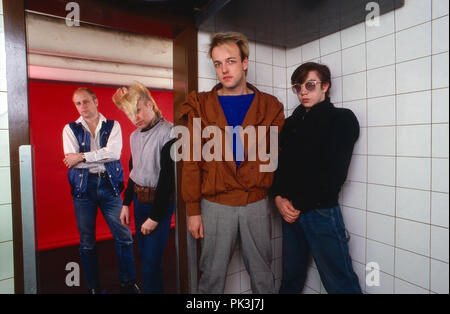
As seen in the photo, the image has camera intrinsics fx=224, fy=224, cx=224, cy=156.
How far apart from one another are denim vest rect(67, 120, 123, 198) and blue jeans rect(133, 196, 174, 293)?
22 cm

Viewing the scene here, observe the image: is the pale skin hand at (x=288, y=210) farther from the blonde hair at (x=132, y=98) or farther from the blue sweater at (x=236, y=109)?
the blonde hair at (x=132, y=98)

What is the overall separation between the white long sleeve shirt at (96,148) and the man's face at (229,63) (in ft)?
3.26

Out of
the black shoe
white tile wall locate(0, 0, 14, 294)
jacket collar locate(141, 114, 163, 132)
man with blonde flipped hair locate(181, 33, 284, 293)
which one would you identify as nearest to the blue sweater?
man with blonde flipped hair locate(181, 33, 284, 293)

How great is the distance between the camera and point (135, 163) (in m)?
1.80

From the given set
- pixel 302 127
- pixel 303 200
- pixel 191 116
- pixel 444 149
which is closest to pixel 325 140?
pixel 302 127

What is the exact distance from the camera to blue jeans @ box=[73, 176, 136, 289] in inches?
68.4

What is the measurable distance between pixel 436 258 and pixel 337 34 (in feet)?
5.39

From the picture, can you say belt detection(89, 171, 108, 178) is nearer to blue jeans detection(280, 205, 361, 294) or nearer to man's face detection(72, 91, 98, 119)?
man's face detection(72, 91, 98, 119)

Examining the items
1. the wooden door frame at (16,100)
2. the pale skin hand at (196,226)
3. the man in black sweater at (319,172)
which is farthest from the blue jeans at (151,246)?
the man in black sweater at (319,172)

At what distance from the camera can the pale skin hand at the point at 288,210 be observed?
63.2 inches

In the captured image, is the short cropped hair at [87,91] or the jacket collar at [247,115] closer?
the jacket collar at [247,115]

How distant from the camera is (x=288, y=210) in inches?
64.0

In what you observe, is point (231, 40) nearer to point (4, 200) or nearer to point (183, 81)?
point (183, 81)

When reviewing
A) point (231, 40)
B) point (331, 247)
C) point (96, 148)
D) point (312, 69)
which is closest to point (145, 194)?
point (96, 148)
